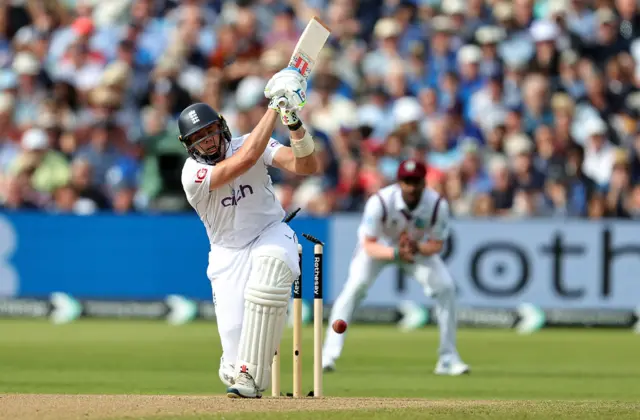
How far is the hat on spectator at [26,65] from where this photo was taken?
2075 cm

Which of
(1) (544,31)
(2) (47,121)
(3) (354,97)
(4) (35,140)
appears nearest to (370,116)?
(3) (354,97)

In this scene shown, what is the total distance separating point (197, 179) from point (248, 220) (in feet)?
1.67

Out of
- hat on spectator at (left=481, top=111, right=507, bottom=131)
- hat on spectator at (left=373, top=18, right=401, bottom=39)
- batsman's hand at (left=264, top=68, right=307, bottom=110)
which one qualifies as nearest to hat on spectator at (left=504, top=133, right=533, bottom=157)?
hat on spectator at (left=481, top=111, right=507, bottom=131)

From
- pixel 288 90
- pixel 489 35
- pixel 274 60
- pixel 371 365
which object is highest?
pixel 489 35

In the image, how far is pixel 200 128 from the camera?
9391mm

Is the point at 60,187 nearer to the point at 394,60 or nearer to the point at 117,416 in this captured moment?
the point at 394,60

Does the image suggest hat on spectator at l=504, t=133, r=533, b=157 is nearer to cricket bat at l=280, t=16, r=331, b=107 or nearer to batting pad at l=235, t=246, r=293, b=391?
cricket bat at l=280, t=16, r=331, b=107

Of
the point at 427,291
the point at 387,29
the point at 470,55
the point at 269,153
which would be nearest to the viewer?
the point at 269,153

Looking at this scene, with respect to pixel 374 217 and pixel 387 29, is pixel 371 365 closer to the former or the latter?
pixel 374 217

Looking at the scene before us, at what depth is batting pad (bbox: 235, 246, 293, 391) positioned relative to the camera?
931 cm

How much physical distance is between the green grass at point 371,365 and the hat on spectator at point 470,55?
13.7 feet

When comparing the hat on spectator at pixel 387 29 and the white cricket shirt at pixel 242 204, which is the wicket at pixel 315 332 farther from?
the hat on spectator at pixel 387 29

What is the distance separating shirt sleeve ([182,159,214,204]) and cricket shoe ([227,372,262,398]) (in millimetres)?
1294

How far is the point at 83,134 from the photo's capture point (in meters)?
19.9
